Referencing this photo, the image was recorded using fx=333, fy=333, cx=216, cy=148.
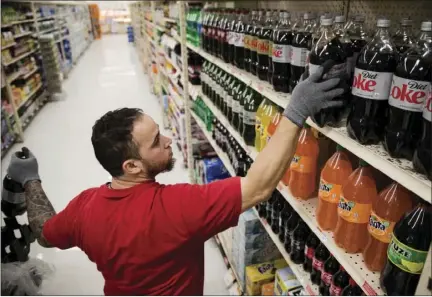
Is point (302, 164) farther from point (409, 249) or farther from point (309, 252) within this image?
point (409, 249)

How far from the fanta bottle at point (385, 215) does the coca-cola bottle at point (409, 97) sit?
0.22 m

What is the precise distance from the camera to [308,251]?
1.56 metres

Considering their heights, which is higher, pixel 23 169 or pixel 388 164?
pixel 388 164

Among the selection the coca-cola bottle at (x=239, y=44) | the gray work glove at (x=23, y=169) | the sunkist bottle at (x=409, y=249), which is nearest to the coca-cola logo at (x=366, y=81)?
the sunkist bottle at (x=409, y=249)

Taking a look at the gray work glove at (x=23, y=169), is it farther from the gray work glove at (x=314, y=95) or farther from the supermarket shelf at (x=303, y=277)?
the gray work glove at (x=314, y=95)

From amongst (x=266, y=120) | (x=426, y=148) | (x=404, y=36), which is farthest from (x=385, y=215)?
(x=266, y=120)

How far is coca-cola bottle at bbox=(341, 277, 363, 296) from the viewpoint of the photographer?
136 cm

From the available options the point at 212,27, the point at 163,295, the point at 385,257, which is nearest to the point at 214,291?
the point at 163,295

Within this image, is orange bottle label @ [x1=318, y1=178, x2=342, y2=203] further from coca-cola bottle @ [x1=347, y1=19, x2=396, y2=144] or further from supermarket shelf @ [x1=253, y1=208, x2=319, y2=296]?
supermarket shelf @ [x1=253, y1=208, x2=319, y2=296]

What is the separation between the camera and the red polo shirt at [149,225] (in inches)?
46.2

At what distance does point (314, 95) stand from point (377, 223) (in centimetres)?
45

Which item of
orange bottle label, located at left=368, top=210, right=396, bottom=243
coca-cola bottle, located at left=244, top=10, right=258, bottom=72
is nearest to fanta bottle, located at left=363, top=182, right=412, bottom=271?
orange bottle label, located at left=368, top=210, right=396, bottom=243

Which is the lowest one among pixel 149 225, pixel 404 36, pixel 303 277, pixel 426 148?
pixel 303 277

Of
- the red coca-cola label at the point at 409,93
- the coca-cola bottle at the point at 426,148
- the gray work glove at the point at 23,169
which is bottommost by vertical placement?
the gray work glove at the point at 23,169
